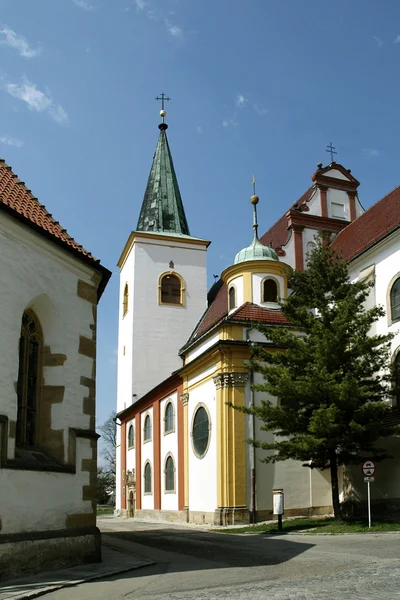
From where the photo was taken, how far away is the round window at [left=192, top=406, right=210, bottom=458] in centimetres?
2680

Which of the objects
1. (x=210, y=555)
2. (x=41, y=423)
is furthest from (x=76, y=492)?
(x=210, y=555)

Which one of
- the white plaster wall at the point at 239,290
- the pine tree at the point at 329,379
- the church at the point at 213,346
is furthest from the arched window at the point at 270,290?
the pine tree at the point at 329,379

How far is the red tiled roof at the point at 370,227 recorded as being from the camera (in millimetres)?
25250

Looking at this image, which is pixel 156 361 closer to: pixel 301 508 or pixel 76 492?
pixel 301 508

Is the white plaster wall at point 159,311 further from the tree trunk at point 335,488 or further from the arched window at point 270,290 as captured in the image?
the tree trunk at point 335,488

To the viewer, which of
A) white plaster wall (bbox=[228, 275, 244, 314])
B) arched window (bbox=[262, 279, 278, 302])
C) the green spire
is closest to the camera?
arched window (bbox=[262, 279, 278, 302])

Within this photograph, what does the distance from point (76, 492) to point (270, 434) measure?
14.4 meters

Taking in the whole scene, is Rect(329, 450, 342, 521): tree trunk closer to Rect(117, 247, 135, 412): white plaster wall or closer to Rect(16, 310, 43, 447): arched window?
Rect(16, 310, 43, 447): arched window

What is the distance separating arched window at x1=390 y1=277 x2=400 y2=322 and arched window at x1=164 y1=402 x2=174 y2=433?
1303 cm

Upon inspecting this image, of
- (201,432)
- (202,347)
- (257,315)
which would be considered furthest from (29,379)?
(202,347)

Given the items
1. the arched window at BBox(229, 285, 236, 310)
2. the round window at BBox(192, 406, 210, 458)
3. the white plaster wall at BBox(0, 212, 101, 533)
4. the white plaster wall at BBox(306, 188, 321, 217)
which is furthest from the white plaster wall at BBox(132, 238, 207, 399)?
the white plaster wall at BBox(0, 212, 101, 533)

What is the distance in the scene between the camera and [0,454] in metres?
9.95

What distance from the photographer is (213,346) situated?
25.5 meters

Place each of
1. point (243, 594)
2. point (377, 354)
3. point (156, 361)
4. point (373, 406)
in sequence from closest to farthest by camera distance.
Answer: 1. point (243, 594)
2. point (373, 406)
3. point (377, 354)
4. point (156, 361)
